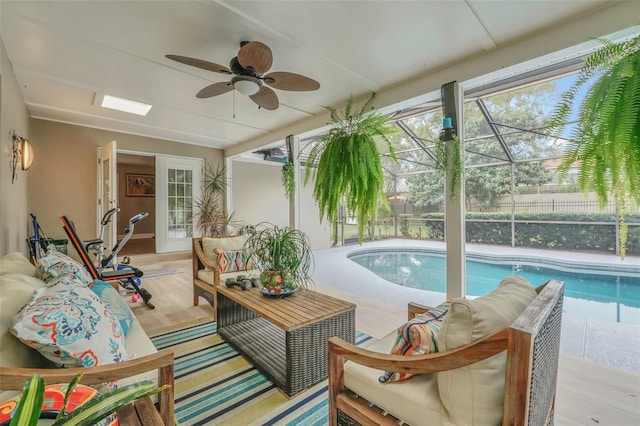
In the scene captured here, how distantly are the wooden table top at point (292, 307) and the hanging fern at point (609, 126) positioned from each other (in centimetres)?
146

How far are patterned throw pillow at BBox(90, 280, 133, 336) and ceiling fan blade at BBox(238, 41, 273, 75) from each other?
1.84 m

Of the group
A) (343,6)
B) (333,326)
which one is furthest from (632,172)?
(343,6)

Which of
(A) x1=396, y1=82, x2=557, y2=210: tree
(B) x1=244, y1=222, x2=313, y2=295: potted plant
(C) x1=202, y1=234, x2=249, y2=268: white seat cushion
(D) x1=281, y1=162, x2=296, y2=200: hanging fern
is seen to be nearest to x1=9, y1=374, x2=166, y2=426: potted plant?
(B) x1=244, y1=222, x2=313, y2=295: potted plant

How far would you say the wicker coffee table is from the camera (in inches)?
66.7

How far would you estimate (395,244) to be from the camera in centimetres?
699

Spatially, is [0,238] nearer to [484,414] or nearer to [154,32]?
[154,32]

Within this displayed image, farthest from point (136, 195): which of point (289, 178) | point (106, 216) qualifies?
point (289, 178)

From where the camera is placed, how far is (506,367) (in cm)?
75

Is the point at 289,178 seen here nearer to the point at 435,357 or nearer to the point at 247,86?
the point at 247,86

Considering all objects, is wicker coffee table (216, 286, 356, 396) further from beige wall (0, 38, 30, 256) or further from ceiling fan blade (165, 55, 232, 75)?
beige wall (0, 38, 30, 256)

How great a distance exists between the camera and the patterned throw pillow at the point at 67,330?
0.96 meters

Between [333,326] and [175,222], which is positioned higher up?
[175,222]

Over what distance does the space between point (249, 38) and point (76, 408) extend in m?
2.51

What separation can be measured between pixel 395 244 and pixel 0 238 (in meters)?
6.58
